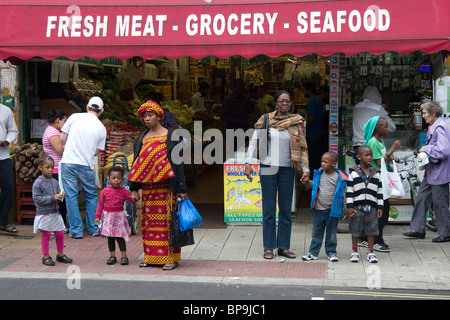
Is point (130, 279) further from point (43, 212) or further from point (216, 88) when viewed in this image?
point (216, 88)

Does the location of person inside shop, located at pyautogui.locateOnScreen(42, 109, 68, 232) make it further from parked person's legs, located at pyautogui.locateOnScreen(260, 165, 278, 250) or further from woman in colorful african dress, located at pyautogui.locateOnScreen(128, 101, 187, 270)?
parked person's legs, located at pyautogui.locateOnScreen(260, 165, 278, 250)

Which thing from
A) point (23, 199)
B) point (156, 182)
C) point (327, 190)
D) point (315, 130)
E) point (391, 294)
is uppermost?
point (315, 130)

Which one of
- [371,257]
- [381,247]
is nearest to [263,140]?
[371,257]

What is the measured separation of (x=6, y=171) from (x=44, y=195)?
215 centimetres

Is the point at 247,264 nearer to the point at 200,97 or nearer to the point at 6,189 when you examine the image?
the point at 6,189

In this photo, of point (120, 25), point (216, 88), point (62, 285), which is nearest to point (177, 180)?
point (62, 285)

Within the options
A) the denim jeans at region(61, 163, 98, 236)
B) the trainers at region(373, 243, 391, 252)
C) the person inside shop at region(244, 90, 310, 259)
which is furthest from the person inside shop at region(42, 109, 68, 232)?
the trainers at region(373, 243, 391, 252)

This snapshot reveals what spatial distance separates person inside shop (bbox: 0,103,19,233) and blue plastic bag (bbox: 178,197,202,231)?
3.24 meters

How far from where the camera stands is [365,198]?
7.83 metres

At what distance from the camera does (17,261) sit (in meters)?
8.12

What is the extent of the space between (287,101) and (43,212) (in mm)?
3074

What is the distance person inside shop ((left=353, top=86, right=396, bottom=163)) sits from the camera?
9.90 m

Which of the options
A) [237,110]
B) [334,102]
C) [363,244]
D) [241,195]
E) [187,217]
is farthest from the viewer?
[237,110]

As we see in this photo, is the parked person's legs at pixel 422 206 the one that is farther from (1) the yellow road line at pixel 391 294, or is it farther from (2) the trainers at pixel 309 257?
(1) the yellow road line at pixel 391 294
